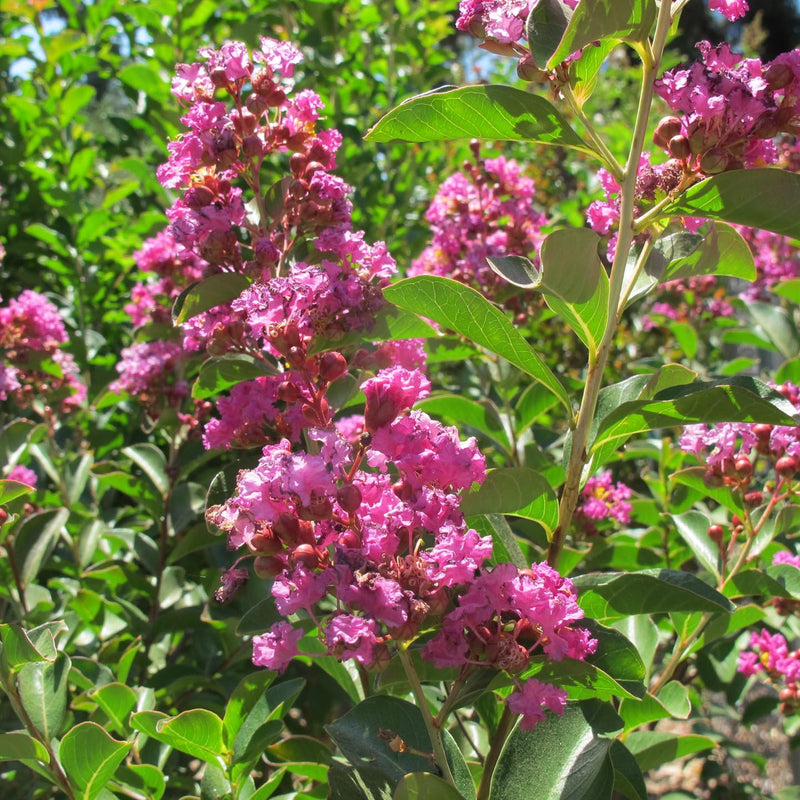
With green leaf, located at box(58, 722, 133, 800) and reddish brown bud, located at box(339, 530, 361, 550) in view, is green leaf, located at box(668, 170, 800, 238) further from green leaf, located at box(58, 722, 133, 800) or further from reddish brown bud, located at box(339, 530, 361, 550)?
green leaf, located at box(58, 722, 133, 800)

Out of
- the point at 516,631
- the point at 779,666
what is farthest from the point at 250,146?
the point at 779,666

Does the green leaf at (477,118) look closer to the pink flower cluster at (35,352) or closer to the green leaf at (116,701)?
the green leaf at (116,701)

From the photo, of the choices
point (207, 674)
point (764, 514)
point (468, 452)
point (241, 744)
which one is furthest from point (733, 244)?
point (207, 674)

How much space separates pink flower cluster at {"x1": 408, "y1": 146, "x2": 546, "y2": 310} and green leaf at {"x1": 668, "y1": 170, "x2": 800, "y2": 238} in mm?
1064

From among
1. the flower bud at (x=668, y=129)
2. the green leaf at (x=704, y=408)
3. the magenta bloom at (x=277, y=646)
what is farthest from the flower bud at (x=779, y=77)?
the magenta bloom at (x=277, y=646)

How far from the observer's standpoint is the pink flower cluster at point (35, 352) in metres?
2.05

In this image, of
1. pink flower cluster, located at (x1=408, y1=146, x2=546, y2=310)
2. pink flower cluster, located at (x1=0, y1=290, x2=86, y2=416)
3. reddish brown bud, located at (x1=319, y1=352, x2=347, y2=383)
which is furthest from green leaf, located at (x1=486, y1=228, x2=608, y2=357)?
pink flower cluster, located at (x1=0, y1=290, x2=86, y2=416)

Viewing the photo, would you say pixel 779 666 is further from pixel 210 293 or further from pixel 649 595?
pixel 210 293

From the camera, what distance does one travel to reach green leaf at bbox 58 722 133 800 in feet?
3.45

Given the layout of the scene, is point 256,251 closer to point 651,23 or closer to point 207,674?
point 651,23

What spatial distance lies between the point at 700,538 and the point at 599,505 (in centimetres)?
36

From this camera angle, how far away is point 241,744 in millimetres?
1169

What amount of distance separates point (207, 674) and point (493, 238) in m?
1.21

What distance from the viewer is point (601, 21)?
87 cm
